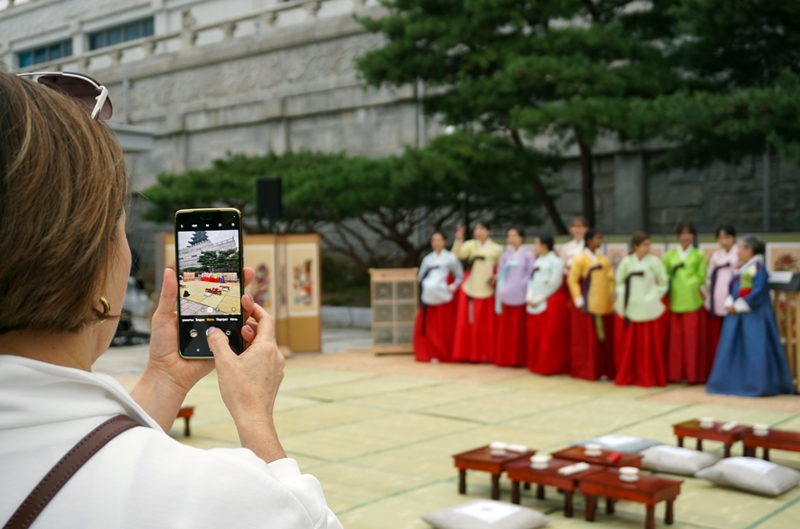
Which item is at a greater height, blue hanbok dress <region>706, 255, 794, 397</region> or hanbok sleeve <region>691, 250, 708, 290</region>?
hanbok sleeve <region>691, 250, 708, 290</region>

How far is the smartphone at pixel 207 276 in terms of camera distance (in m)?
1.40

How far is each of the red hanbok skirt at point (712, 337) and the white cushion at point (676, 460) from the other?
11.8 feet

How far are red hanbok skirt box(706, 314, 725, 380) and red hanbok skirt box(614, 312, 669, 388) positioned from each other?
416 mm

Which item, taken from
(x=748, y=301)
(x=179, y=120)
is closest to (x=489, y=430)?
(x=748, y=301)

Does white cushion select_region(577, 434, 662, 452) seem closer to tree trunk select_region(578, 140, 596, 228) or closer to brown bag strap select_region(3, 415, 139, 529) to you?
brown bag strap select_region(3, 415, 139, 529)

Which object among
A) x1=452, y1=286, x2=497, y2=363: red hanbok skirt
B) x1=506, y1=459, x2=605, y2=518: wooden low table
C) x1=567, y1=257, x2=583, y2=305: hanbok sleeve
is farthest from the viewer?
x1=452, y1=286, x2=497, y2=363: red hanbok skirt

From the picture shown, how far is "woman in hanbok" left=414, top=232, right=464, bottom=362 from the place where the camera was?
10625 millimetres

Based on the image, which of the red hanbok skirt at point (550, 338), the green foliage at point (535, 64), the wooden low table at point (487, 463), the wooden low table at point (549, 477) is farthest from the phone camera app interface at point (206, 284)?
the green foliage at point (535, 64)

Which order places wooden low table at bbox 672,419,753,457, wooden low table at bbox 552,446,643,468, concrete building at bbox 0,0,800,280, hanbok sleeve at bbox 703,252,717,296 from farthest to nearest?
concrete building at bbox 0,0,800,280 < hanbok sleeve at bbox 703,252,717,296 < wooden low table at bbox 672,419,753,457 < wooden low table at bbox 552,446,643,468

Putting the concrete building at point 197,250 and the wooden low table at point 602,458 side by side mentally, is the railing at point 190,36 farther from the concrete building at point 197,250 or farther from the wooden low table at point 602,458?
the concrete building at point 197,250

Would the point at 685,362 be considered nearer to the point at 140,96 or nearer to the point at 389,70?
the point at 389,70

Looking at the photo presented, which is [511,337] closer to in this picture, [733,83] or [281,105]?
[733,83]

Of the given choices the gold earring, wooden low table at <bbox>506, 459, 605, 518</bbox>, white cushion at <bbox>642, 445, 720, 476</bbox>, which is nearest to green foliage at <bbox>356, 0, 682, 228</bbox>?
white cushion at <bbox>642, 445, 720, 476</bbox>

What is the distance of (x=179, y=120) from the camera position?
68.7ft
